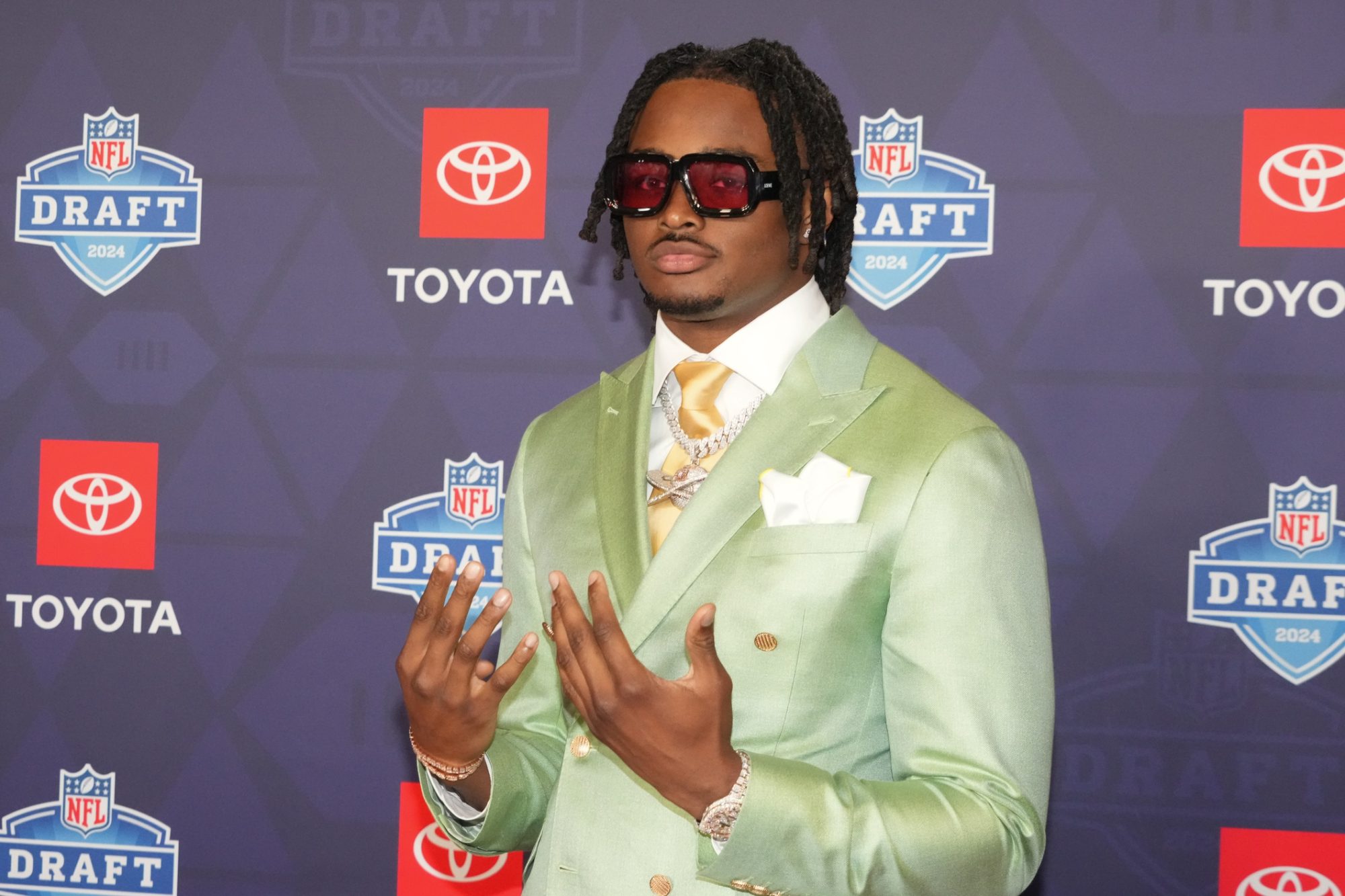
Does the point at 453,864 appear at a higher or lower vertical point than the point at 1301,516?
lower

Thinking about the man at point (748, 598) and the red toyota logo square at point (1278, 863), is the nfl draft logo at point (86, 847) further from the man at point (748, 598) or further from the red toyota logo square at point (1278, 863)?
the red toyota logo square at point (1278, 863)

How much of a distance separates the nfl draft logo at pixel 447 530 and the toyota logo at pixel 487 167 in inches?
22.8

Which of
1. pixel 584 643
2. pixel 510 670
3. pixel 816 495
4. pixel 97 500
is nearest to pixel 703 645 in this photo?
pixel 584 643

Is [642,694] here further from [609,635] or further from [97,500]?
[97,500]

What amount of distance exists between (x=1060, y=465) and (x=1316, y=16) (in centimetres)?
104

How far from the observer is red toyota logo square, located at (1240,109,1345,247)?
2750 millimetres

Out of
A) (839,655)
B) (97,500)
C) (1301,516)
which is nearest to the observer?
(839,655)

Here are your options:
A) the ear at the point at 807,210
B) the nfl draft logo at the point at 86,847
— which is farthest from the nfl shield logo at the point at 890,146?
the nfl draft logo at the point at 86,847

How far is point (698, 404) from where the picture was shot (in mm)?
1761

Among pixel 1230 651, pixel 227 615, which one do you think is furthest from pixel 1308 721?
pixel 227 615

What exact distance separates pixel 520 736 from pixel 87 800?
6.21ft

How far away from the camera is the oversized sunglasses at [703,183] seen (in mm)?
1669

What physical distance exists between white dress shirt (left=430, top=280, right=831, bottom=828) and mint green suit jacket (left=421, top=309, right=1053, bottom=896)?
36 mm

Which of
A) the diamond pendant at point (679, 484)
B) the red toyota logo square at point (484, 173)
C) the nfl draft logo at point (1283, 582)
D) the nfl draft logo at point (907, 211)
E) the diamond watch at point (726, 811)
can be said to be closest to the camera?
the diamond watch at point (726, 811)
